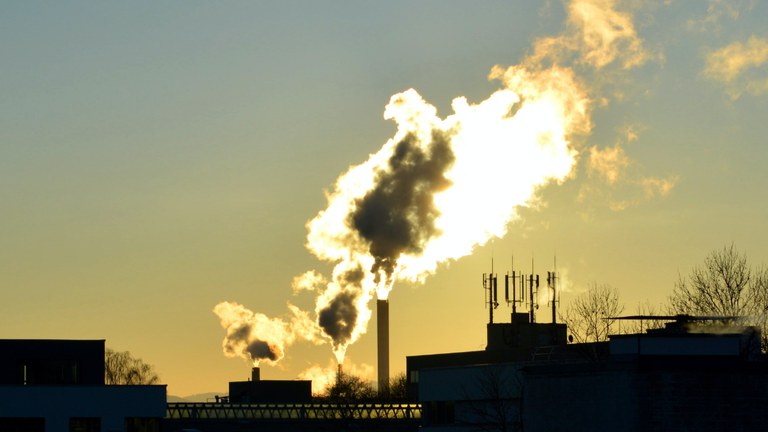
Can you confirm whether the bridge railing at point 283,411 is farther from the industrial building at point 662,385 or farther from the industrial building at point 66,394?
the industrial building at point 662,385

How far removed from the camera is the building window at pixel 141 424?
280 ft

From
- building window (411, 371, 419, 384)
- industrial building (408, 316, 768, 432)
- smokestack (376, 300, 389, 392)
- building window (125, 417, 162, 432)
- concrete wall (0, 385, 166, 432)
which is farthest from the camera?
smokestack (376, 300, 389, 392)

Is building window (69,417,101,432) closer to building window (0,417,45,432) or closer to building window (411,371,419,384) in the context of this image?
building window (0,417,45,432)

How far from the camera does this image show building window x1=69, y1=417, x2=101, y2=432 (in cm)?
8412

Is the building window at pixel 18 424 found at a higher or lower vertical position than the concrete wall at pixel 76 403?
lower

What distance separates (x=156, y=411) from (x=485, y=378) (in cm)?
1794


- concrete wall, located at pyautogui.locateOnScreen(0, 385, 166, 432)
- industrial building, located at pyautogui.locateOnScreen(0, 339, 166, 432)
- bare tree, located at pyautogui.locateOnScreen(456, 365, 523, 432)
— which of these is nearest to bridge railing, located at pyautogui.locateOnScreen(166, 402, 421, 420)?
industrial building, located at pyautogui.locateOnScreen(0, 339, 166, 432)

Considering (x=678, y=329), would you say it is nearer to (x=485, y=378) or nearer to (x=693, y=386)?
(x=693, y=386)

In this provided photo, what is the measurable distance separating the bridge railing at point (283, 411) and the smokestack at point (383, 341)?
4896cm

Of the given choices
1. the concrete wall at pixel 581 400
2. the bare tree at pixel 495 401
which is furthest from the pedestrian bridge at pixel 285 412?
the concrete wall at pixel 581 400

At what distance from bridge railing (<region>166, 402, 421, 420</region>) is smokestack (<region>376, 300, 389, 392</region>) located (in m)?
49.0

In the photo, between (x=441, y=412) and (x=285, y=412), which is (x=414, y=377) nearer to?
(x=285, y=412)

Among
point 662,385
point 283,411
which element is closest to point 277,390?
point 283,411

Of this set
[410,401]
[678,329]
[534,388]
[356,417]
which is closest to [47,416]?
[534,388]
